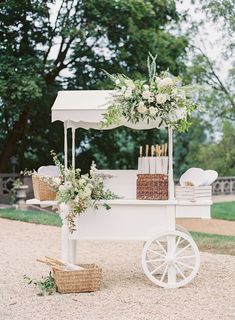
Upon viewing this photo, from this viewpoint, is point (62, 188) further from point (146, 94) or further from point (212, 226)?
point (212, 226)

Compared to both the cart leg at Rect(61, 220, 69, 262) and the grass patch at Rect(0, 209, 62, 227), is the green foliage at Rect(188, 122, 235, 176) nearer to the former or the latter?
the grass patch at Rect(0, 209, 62, 227)

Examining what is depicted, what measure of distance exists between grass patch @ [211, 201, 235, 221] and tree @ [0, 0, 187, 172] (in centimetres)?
424

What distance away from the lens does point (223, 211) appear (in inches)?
637

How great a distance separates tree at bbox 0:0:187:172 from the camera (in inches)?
675

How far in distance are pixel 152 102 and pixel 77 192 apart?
1203 mm

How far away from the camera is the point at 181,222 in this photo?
14.1 m

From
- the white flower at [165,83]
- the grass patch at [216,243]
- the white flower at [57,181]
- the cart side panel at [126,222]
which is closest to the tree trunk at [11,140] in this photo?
the grass patch at [216,243]

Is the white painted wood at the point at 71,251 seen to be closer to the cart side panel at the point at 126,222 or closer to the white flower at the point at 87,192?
the cart side panel at the point at 126,222

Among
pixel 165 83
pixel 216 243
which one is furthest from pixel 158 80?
pixel 216 243

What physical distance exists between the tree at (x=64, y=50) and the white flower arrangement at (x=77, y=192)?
382 inches

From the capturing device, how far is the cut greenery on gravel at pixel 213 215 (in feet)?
32.6

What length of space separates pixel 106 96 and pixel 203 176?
136 cm

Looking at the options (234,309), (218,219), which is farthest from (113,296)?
(218,219)

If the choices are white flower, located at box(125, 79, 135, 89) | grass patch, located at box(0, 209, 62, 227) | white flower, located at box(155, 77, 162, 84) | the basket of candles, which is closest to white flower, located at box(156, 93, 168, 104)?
white flower, located at box(155, 77, 162, 84)
